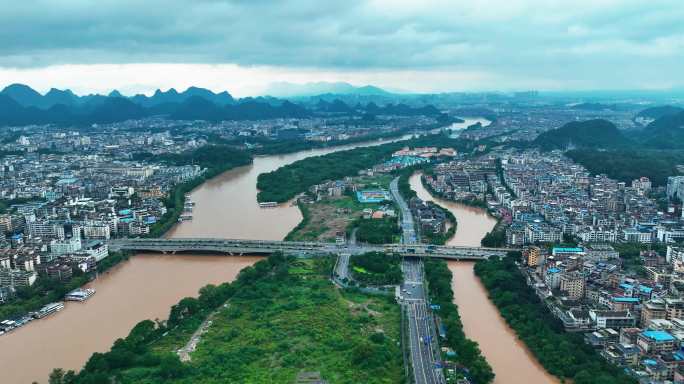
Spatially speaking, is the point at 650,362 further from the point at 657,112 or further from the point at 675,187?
the point at 657,112

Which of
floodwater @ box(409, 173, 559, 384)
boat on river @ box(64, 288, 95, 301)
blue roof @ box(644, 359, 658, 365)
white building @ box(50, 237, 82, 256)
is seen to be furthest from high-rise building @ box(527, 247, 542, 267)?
white building @ box(50, 237, 82, 256)

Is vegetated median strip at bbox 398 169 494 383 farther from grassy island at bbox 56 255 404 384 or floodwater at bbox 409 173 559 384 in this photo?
grassy island at bbox 56 255 404 384

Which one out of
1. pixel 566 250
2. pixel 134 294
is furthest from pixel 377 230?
pixel 134 294

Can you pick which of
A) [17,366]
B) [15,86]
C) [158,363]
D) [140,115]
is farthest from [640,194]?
[15,86]

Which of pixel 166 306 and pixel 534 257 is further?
pixel 534 257

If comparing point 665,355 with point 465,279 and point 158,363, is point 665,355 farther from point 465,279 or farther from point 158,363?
point 158,363

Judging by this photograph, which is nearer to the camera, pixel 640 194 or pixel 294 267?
pixel 294 267
